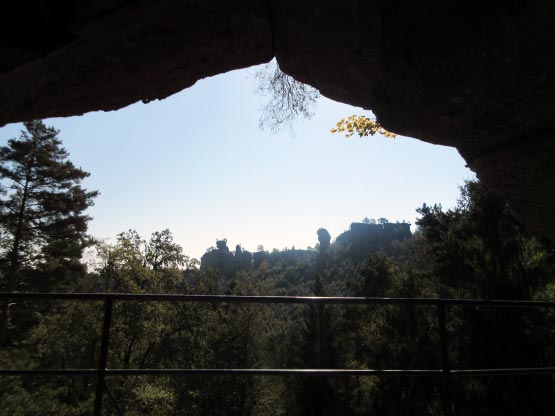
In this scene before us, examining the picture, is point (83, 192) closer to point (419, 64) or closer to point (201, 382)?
point (201, 382)

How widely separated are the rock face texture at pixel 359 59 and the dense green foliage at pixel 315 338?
862 cm

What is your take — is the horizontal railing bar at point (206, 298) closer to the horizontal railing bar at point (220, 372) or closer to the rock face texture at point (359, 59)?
the horizontal railing bar at point (220, 372)

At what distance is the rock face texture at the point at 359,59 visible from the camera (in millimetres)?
2154

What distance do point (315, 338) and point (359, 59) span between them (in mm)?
31667

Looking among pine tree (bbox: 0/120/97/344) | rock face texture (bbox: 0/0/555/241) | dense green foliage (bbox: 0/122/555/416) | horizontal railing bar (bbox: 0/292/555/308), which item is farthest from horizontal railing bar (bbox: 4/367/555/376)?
pine tree (bbox: 0/120/97/344)

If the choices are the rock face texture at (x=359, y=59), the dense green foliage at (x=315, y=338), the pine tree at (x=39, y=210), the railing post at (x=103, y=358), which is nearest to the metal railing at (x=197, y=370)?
the railing post at (x=103, y=358)

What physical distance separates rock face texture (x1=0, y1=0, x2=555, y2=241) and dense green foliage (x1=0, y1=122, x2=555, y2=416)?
862 centimetres

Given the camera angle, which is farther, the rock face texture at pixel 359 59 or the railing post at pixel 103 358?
the rock face texture at pixel 359 59

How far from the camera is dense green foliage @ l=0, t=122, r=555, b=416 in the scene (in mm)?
12727

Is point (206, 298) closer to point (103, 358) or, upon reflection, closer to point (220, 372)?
point (220, 372)

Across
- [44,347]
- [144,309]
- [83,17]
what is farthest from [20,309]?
[83,17]

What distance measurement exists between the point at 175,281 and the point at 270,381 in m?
11.1

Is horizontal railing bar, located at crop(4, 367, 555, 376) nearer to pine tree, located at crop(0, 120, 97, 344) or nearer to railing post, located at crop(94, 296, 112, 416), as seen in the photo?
railing post, located at crop(94, 296, 112, 416)

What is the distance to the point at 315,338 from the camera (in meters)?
31.3
